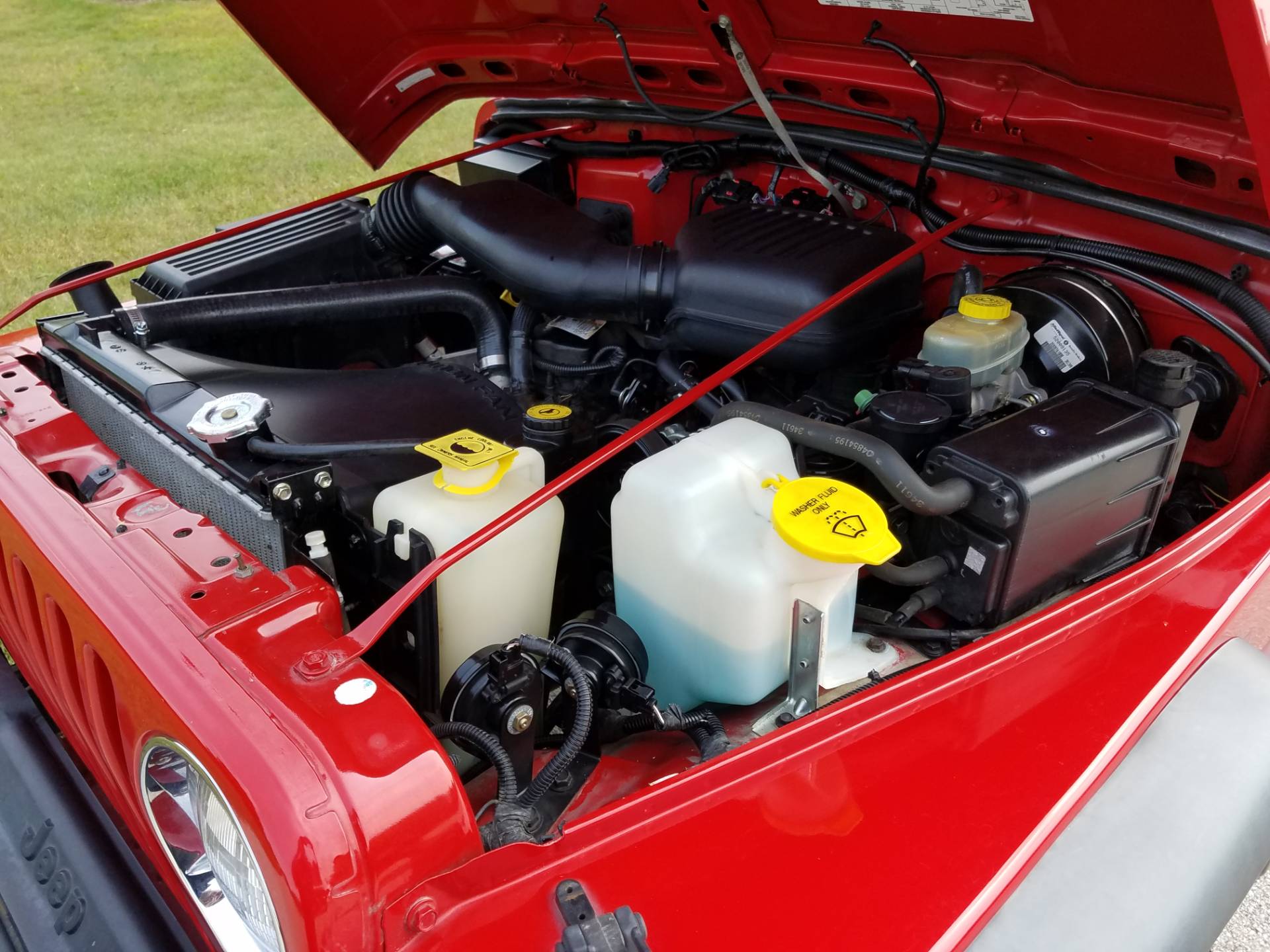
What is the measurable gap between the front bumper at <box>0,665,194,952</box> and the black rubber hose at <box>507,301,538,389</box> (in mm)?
872

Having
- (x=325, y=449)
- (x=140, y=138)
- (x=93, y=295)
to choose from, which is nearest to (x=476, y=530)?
(x=325, y=449)

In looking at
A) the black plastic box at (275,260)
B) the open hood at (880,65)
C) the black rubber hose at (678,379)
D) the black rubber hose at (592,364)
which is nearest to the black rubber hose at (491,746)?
the black rubber hose at (678,379)

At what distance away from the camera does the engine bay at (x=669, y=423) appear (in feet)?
3.60

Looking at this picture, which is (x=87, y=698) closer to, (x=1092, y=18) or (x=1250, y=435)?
(x=1092, y=18)

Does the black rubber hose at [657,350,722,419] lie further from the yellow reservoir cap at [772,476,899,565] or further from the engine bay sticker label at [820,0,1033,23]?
the engine bay sticker label at [820,0,1033,23]

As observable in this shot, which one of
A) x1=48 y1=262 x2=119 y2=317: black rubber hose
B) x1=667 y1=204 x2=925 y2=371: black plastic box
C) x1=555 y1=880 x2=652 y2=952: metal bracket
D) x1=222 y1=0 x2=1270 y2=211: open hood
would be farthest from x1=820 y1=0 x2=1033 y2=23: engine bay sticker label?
x1=48 y1=262 x2=119 y2=317: black rubber hose

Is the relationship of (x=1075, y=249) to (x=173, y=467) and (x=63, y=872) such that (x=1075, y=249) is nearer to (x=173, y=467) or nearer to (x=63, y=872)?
(x=173, y=467)

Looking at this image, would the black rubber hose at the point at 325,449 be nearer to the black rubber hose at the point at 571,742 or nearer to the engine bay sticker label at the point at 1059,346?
the black rubber hose at the point at 571,742

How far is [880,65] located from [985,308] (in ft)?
1.50

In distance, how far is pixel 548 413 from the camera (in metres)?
1.41

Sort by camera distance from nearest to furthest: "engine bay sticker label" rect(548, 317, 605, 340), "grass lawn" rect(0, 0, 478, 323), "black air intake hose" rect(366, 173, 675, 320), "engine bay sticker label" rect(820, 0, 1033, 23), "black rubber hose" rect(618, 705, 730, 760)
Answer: "black rubber hose" rect(618, 705, 730, 760) → "engine bay sticker label" rect(820, 0, 1033, 23) → "black air intake hose" rect(366, 173, 675, 320) → "engine bay sticker label" rect(548, 317, 605, 340) → "grass lawn" rect(0, 0, 478, 323)

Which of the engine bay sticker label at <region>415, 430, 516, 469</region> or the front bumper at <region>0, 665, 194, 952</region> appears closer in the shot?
the front bumper at <region>0, 665, 194, 952</region>

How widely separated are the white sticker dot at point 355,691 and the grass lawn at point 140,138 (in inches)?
136

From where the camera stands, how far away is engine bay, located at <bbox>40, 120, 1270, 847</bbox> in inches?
43.2
